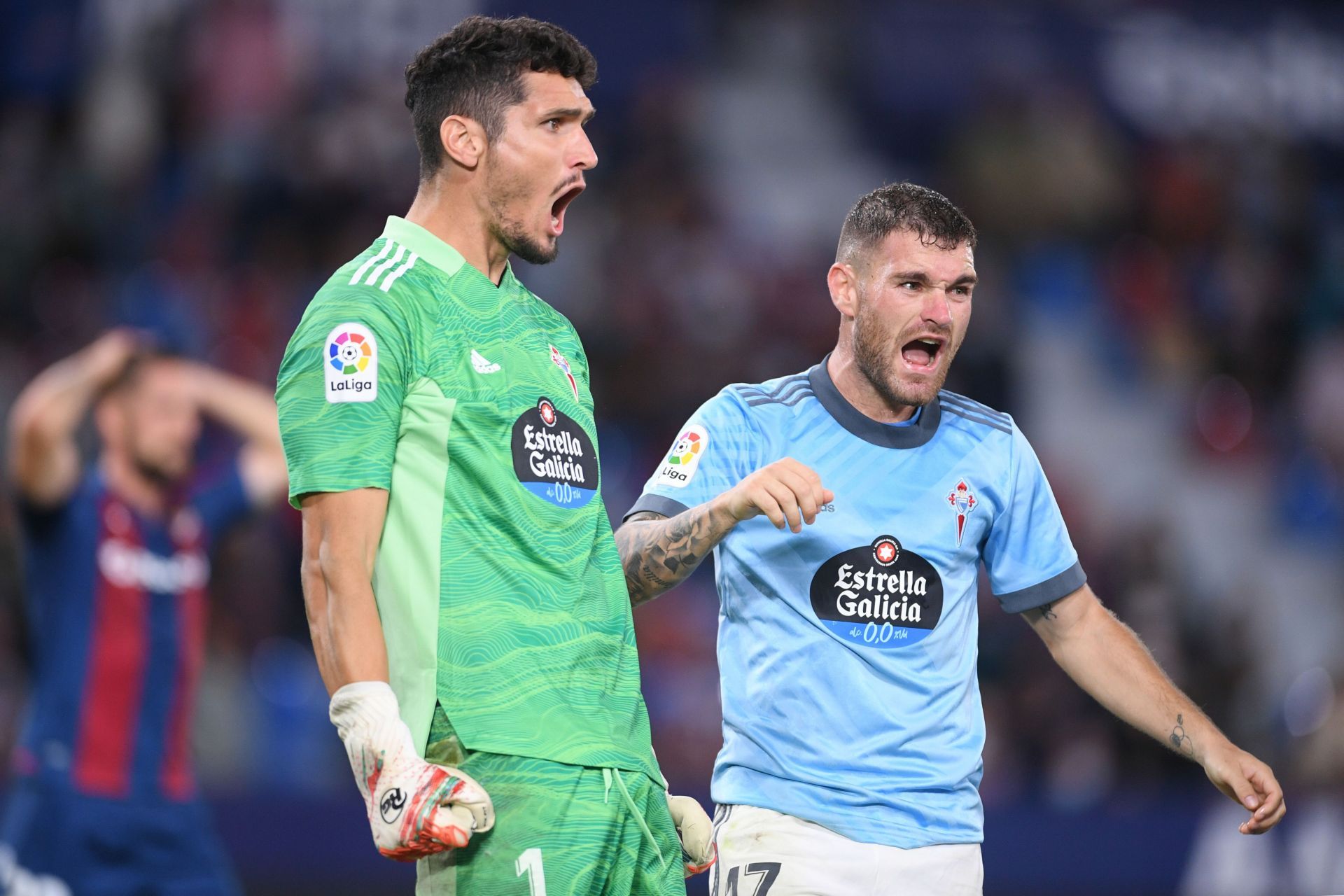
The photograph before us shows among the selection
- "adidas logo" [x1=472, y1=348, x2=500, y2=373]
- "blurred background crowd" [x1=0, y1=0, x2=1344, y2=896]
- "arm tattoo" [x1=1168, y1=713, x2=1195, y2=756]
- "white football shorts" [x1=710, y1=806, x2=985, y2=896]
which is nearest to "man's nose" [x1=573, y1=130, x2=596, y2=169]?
"adidas logo" [x1=472, y1=348, x2=500, y2=373]

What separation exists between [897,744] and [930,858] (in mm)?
290

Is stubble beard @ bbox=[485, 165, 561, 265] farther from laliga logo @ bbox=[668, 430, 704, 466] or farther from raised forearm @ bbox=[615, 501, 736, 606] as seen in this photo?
laliga logo @ bbox=[668, 430, 704, 466]

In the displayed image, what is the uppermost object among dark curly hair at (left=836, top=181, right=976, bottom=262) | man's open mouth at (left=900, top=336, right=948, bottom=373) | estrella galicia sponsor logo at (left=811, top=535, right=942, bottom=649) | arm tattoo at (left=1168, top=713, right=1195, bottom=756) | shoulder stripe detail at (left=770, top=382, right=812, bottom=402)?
dark curly hair at (left=836, top=181, right=976, bottom=262)

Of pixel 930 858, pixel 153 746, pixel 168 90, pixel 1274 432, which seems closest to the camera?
pixel 930 858

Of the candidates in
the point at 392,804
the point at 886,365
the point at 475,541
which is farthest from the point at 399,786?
the point at 886,365

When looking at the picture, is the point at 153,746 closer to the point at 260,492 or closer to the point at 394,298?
the point at 260,492

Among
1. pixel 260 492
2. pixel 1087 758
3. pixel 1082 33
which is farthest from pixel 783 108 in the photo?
pixel 260 492

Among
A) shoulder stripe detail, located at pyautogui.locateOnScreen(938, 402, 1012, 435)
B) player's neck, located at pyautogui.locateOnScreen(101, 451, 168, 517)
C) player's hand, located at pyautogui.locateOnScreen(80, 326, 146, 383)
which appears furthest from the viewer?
player's neck, located at pyautogui.locateOnScreen(101, 451, 168, 517)

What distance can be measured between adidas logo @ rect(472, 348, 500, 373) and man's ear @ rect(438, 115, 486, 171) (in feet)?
1.50

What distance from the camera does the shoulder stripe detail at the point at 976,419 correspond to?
455 centimetres

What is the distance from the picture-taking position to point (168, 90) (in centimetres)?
1144

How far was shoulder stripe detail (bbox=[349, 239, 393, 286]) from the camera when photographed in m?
3.37

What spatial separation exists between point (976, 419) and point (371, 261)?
1840 millimetres

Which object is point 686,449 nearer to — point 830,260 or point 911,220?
point 911,220
